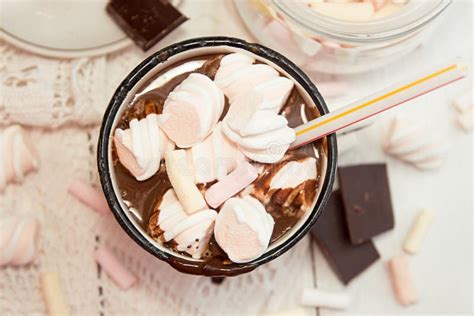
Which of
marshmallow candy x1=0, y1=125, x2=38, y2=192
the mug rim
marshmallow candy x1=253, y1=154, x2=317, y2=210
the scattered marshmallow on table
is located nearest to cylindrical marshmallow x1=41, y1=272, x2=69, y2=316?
marshmallow candy x1=0, y1=125, x2=38, y2=192

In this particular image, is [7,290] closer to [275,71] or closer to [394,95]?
[275,71]

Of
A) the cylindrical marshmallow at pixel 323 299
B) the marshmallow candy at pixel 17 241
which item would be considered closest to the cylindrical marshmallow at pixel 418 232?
the cylindrical marshmallow at pixel 323 299

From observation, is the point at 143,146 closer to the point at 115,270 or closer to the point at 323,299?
the point at 115,270

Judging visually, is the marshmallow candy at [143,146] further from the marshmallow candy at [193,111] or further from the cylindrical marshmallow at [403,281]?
the cylindrical marshmallow at [403,281]

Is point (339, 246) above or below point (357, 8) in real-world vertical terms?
below

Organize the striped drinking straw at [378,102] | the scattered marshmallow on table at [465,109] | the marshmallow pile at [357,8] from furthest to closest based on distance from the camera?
the scattered marshmallow on table at [465,109], the marshmallow pile at [357,8], the striped drinking straw at [378,102]

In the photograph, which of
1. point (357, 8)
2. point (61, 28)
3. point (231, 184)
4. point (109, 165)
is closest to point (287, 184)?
point (231, 184)
